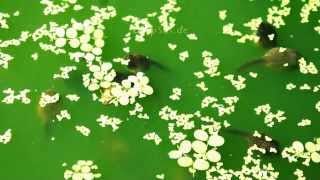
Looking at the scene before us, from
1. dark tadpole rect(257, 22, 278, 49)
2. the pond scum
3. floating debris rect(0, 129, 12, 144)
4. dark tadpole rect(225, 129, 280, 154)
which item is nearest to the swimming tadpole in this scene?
the pond scum

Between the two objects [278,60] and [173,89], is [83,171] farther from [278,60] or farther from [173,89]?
[278,60]

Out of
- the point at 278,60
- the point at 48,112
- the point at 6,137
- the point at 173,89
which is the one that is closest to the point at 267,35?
the point at 278,60

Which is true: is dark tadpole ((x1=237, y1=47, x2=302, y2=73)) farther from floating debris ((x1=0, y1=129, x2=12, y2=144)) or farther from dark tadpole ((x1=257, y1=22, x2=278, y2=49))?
floating debris ((x1=0, y1=129, x2=12, y2=144))

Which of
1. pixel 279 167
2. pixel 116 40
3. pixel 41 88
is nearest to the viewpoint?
pixel 279 167

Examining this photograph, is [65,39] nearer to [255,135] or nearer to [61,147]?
[61,147]

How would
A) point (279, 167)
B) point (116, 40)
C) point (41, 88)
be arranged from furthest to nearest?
point (116, 40), point (41, 88), point (279, 167)

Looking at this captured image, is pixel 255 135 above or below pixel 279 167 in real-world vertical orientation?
above

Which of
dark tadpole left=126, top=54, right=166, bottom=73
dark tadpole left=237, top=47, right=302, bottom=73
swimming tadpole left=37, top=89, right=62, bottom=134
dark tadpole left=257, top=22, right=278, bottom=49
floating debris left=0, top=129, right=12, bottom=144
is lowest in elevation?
floating debris left=0, top=129, right=12, bottom=144

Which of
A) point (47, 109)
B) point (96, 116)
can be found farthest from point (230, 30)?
point (47, 109)
